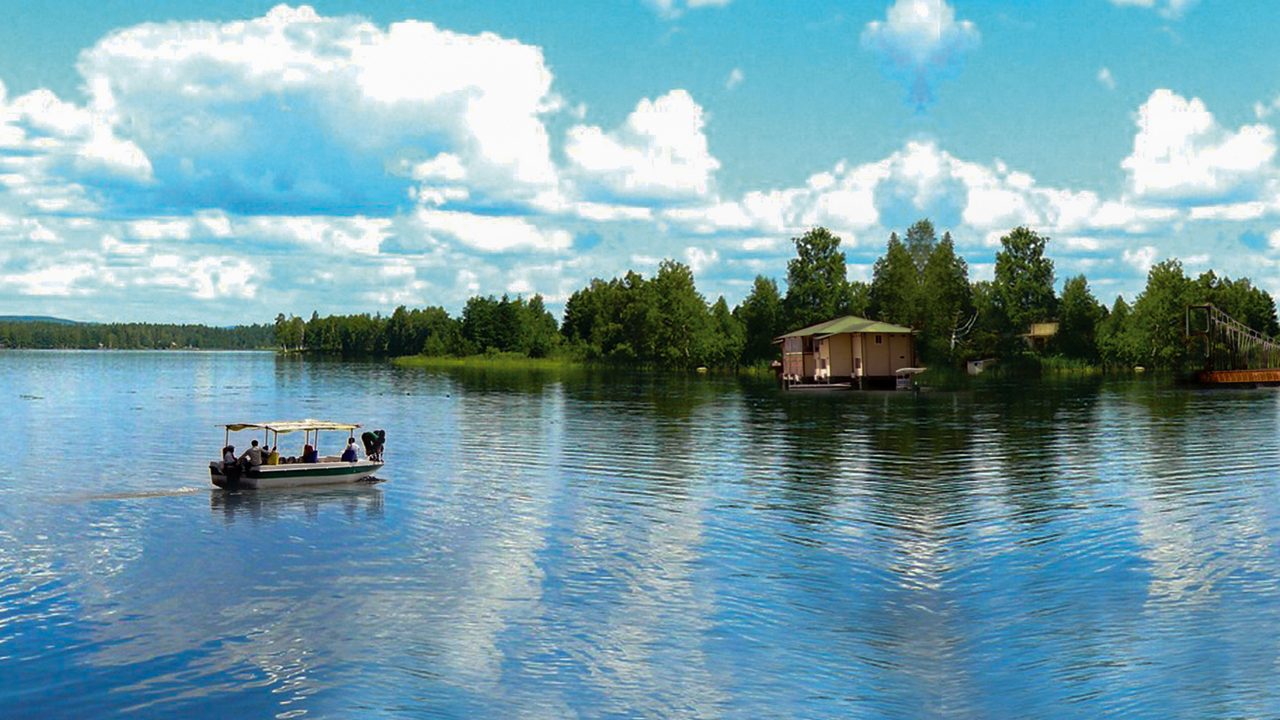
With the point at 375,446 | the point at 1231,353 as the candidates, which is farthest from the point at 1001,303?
the point at 375,446

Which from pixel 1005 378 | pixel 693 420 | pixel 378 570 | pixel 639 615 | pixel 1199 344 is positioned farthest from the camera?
pixel 1199 344

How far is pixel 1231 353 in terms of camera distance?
5354 inches

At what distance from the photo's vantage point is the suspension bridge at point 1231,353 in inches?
5128

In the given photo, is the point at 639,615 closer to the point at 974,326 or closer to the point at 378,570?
the point at 378,570

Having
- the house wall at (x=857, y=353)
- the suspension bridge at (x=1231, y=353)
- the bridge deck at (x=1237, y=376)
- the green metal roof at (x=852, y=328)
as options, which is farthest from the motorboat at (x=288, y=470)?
the bridge deck at (x=1237, y=376)

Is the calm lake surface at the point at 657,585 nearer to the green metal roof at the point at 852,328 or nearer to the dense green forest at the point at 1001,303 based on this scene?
the green metal roof at the point at 852,328

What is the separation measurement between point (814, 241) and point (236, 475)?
14725 centimetres

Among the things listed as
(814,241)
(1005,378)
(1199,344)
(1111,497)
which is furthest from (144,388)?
(1199,344)

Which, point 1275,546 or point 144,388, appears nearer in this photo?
point 1275,546

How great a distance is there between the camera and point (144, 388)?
138 meters

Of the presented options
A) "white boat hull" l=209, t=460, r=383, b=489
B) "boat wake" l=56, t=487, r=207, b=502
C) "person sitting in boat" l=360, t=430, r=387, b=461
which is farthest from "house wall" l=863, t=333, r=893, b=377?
"boat wake" l=56, t=487, r=207, b=502

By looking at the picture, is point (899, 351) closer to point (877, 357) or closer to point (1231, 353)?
point (877, 357)

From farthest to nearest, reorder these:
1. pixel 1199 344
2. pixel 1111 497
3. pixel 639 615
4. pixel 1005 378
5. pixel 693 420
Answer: pixel 1199 344 → pixel 1005 378 → pixel 693 420 → pixel 1111 497 → pixel 639 615

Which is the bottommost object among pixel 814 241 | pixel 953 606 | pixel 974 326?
pixel 953 606
